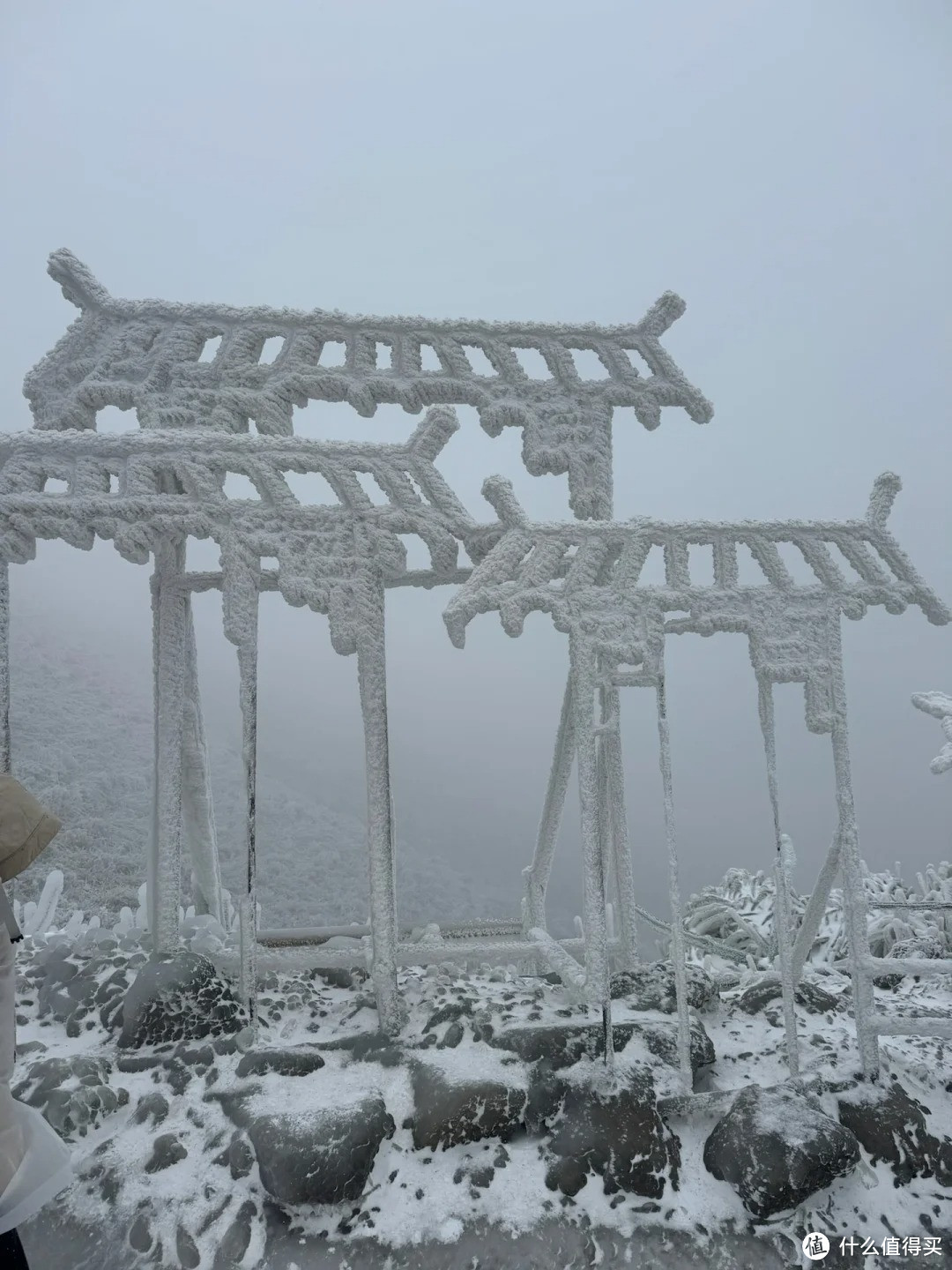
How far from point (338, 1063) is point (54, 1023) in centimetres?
179

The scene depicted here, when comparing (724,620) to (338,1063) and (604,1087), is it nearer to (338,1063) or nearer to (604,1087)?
(604,1087)

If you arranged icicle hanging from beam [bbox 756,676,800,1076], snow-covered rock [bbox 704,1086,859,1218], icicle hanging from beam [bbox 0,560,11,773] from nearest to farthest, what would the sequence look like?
snow-covered rock [bbox 704,1086,859,1218]
icicle hanging from beam [bbox 0,560,11,773]
icicle hanging from beam [bbox 756,676,800,1076]

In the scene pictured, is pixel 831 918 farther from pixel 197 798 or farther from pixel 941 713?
pixel 197 798

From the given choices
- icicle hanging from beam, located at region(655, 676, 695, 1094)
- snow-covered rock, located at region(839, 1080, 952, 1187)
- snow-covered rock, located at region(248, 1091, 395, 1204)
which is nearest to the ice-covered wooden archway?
snow-covered rock, located at region(248, 1091, 395, 1204)

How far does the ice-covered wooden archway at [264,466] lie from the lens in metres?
4.11

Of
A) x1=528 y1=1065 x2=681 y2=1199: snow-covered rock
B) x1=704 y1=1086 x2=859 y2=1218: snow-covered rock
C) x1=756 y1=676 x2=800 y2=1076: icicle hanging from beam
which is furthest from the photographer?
x1=756 y1=676 x2=800 y2=1076: icicle hanging from beam

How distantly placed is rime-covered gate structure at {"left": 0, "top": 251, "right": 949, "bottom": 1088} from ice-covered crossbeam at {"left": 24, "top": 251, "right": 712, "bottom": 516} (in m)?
0.01

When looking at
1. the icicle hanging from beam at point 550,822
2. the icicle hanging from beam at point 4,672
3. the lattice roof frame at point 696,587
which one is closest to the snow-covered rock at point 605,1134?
the lattice roof frame at point 696,587

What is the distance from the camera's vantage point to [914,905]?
15.3 ft

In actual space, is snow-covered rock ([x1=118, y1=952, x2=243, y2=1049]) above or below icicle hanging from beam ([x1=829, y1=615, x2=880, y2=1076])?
below

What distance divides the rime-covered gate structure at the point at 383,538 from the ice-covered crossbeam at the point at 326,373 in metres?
0.01

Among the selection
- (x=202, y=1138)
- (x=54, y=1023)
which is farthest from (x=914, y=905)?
(x=54, y=1023)

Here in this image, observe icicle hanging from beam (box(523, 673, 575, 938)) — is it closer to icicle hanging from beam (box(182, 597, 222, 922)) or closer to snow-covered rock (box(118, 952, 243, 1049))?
icicle hanging from beam (box(182, 597, 222, 922))

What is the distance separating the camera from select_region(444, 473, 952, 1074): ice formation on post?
408 cm
